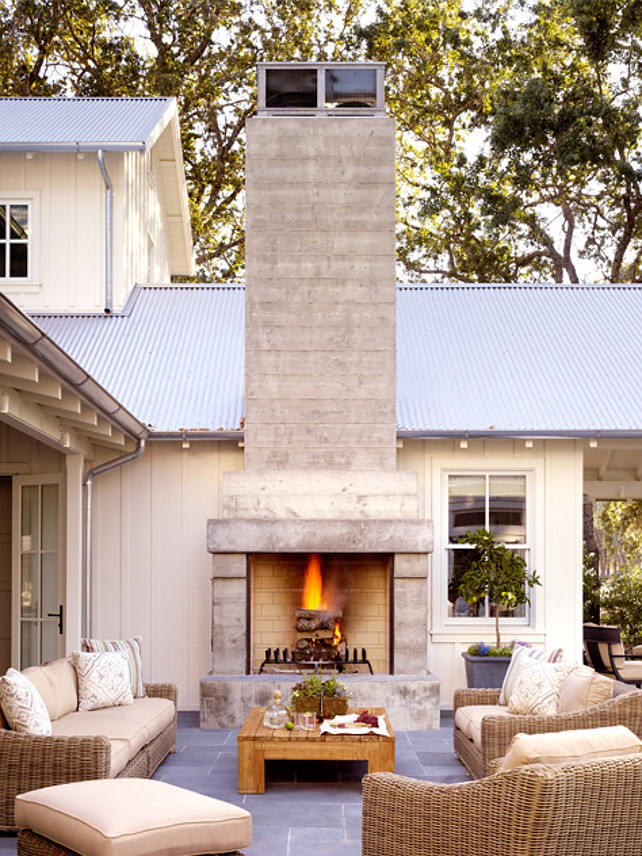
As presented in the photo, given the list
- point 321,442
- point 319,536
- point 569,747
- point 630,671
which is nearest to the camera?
point 569,747

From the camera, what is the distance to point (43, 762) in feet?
18.1

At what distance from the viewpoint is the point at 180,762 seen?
7340 mm

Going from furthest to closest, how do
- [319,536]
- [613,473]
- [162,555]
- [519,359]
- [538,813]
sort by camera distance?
[613,473] < [519,359] < [162,555] < [319,536] < [538,813]

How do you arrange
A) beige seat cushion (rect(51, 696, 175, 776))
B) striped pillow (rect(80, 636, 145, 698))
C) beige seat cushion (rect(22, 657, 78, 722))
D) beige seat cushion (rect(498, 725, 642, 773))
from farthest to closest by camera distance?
1. striped pillow (rect(80, 636, 145, 698))
2. beige seat cushion (rect(22, 657, 78, 722))
3. beige seat cushion (rect(51, 696, 175, 776))
4. beige seat cushion (rect(498, 725, 642, 773))

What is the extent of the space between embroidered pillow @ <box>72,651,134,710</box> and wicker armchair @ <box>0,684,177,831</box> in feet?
4.63

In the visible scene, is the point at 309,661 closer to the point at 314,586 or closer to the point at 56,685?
the point at 314,586

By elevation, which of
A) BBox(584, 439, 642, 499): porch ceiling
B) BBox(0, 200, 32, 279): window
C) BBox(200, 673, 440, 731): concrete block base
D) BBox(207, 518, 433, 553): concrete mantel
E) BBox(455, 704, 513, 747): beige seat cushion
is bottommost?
BBox(200, 673, 440, 731): concrete block base

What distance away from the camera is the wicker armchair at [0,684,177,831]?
18.0 ft

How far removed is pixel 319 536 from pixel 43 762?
3.50 meters

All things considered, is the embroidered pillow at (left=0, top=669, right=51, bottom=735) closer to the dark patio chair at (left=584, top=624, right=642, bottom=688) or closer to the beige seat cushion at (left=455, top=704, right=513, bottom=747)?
the beige seat cushion at (left=455, top=704, right=513, bottom=747)

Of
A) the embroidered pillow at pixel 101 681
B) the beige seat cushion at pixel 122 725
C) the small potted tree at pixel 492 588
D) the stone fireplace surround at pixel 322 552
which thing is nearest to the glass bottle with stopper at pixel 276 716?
the beige seat cushion at pixel 122 725

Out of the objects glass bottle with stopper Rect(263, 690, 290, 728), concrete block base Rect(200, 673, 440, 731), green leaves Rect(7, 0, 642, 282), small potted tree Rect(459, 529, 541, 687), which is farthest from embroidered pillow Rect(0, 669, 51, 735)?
green leaves Rect(7, 0, 642, 282)

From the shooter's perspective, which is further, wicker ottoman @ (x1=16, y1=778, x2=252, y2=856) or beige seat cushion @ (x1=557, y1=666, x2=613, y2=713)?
beige seat cushion @ (x1=557, y1=666, x2=613, y2=713)

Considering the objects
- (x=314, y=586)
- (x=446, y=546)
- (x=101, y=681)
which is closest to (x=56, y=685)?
(x=101, y=681)
